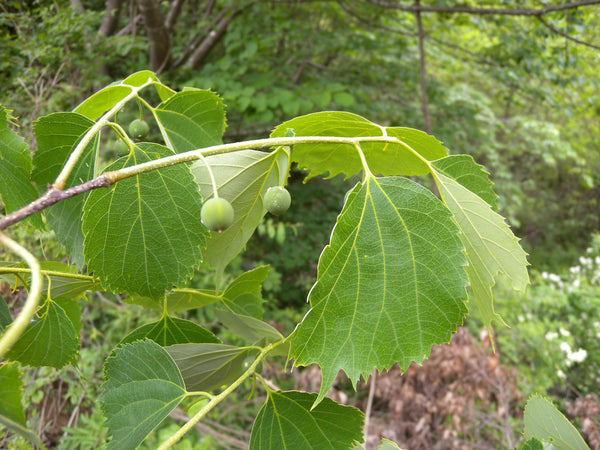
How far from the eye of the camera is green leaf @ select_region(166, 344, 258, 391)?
2.30ft

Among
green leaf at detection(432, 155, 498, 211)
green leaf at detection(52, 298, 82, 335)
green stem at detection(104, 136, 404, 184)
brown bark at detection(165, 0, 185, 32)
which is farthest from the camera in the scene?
brown bark at detection(165, 0, 185, 32)

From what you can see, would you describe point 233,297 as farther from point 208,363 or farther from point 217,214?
point 217,214

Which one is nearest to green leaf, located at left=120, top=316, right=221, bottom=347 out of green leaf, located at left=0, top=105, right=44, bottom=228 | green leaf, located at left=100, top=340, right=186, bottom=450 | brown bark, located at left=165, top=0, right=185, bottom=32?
green leaf, located at left=100, top=340, right=186, bottom=450

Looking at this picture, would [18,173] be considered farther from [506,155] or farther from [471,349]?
[506,155]

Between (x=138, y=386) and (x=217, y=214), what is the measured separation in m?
0.28

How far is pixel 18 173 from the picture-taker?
2.25 ft

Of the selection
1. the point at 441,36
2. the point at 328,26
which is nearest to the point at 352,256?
the point at 328,26

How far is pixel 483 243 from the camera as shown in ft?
1.95

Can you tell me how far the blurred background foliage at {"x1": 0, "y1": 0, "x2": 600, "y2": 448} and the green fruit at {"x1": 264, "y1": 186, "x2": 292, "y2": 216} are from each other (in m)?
2.66

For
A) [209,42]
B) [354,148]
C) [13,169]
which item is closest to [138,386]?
[13,169]

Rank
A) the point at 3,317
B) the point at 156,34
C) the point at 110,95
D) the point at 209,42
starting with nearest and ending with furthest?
the point at 3,317 < the point at 110,95 < the point at 156,34 < the point at 209,42

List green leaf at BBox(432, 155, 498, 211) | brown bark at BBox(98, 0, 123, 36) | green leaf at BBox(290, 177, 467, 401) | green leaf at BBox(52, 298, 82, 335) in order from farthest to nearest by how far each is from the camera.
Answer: brown bark at BBox(98, 0, 123, 36) < green leaf at BBox(52, 298, 82, 335) < green leaf at BBox(432, 155, 498, 211) < green leaf at BBox(290, 177, 467, 401)

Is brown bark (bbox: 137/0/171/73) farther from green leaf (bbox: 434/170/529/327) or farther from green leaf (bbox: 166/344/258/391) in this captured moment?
green leaf (bbox: 434/170/529/327)

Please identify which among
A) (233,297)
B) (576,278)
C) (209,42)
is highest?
(233,297)
